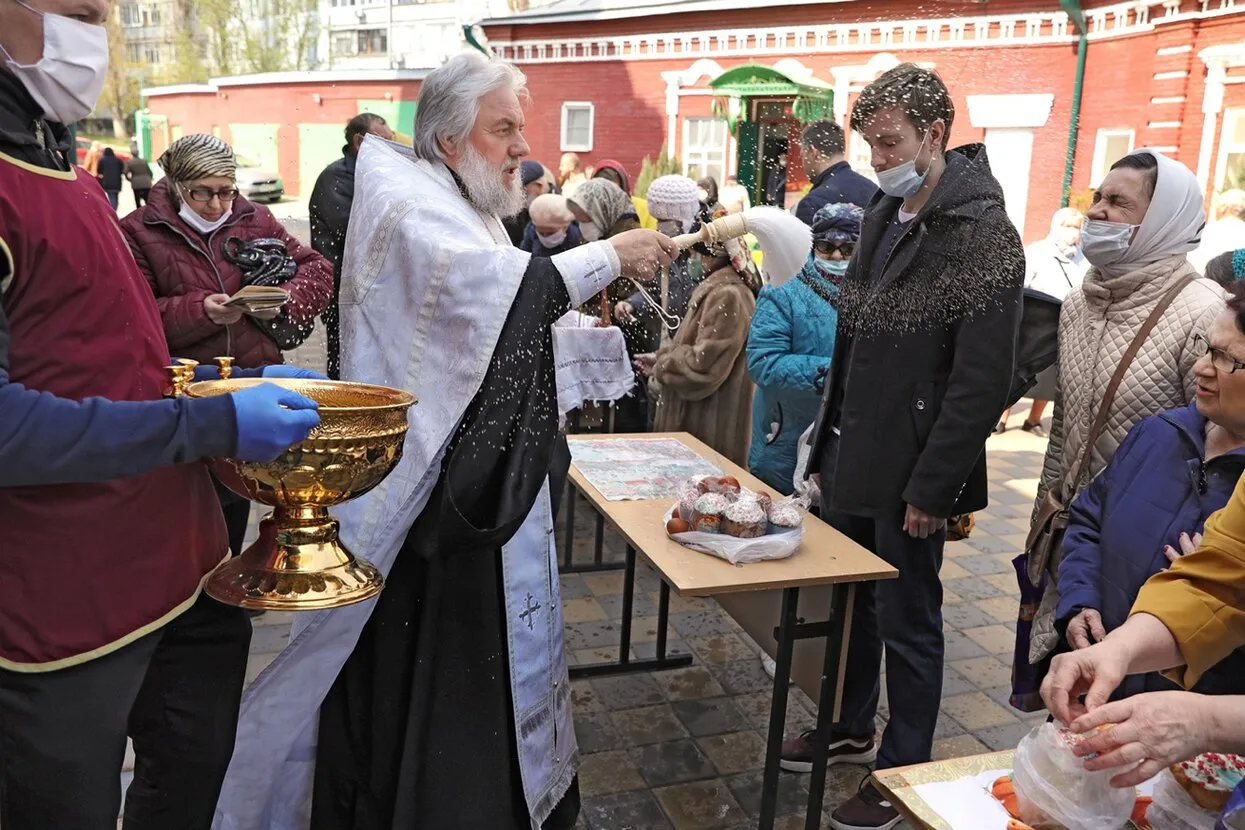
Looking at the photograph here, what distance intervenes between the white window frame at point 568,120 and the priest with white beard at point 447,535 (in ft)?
56.1

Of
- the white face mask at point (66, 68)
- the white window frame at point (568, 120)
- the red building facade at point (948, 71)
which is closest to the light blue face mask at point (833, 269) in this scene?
the white face mask at point (66, 68)

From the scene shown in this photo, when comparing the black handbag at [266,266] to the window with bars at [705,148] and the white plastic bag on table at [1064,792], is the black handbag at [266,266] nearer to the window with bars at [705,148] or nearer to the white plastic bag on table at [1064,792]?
the white plastic bag on table at [1064,792]

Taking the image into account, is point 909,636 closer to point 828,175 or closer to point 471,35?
point 828,175

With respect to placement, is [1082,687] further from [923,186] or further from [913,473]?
[923,186]

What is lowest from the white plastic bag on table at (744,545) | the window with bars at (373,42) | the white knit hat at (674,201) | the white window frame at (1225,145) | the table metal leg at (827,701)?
the table metal leg at (827,701)

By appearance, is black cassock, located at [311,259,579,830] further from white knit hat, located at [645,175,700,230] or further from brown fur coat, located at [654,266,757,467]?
white knit hat, located at [645,175,700,230]

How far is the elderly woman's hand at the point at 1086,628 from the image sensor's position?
1988mm

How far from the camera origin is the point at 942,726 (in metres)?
3.51

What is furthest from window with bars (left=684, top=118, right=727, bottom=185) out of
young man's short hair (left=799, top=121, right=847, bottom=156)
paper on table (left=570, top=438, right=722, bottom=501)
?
paper on table (left=570, top=438, right=722, bottom=501)

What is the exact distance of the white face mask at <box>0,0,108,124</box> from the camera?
5.11 feet

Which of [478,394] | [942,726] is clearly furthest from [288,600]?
[942,726]

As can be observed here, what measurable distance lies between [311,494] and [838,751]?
7.46ft

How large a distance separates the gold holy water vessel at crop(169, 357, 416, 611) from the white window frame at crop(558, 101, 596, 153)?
58.4 ft

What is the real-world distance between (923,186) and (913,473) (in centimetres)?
86
